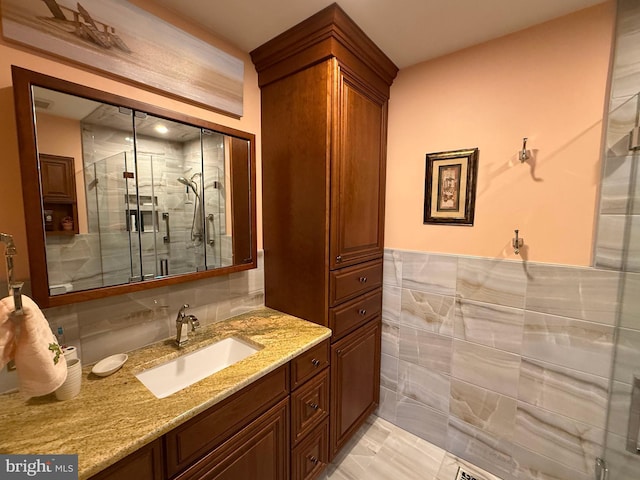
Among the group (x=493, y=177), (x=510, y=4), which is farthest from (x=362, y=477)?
(x=510, y=4)

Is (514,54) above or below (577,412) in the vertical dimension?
above

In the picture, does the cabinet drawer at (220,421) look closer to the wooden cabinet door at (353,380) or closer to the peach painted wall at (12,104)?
the wooden cabinet door at (353,380)

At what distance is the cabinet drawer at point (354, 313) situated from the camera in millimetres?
1412

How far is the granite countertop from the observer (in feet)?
2.23

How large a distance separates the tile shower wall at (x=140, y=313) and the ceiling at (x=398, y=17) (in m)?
1.30

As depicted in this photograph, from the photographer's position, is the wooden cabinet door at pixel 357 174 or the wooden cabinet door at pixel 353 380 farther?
the wooden cabinet door at pixel 353 380

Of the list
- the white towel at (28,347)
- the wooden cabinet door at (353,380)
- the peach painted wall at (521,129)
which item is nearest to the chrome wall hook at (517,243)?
the peach painted wall at (521,129)

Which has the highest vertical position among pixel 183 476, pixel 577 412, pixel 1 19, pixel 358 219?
pixel 1 19

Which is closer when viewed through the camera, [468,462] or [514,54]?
[514,54]

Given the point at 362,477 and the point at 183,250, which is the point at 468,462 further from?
the point at 183,250

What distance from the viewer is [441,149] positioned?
1.56 metres

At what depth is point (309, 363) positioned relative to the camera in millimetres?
1262

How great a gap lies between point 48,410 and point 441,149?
2061 mm

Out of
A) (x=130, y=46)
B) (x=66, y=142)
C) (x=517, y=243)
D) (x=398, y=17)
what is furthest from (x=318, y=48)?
(x=517, y=243)
